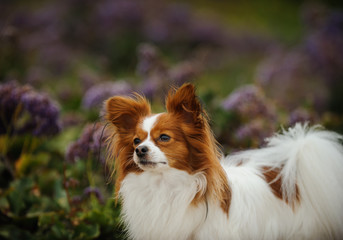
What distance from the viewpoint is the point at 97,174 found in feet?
11.2

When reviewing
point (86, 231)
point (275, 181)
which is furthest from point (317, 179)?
point (86, 231)

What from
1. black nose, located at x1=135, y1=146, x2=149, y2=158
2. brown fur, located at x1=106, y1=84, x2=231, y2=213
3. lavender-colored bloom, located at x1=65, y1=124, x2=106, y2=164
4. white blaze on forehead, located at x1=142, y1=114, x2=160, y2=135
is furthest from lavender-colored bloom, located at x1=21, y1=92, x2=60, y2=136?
black nose, located at x1=135, y1=146, x2=149, y2=158

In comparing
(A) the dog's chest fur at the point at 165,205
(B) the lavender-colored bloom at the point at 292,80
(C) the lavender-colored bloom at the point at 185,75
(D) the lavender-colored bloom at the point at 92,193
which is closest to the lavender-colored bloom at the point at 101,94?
(C) the lavender-colored bloom at the point at 185,75

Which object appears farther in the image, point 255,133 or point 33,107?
point 255,133

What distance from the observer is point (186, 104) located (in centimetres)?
203

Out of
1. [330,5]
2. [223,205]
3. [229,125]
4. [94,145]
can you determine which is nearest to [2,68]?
[94,145]

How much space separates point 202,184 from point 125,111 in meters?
0.73

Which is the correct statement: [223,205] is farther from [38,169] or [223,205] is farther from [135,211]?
[38,169]

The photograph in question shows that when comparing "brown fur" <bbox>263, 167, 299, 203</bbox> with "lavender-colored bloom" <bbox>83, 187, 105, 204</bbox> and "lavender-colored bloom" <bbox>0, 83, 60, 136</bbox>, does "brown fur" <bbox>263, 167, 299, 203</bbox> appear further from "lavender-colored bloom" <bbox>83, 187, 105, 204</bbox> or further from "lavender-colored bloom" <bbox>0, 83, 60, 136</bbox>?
"lavender-colored bloom" <bbox>0, 83, 60, 136</bbox>

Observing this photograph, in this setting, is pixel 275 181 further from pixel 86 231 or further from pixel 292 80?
pixel 292 80

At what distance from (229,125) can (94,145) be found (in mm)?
1973

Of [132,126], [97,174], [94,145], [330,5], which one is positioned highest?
[330,5]

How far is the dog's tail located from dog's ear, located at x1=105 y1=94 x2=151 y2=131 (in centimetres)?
109

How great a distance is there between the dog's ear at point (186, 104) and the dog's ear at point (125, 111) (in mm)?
216
